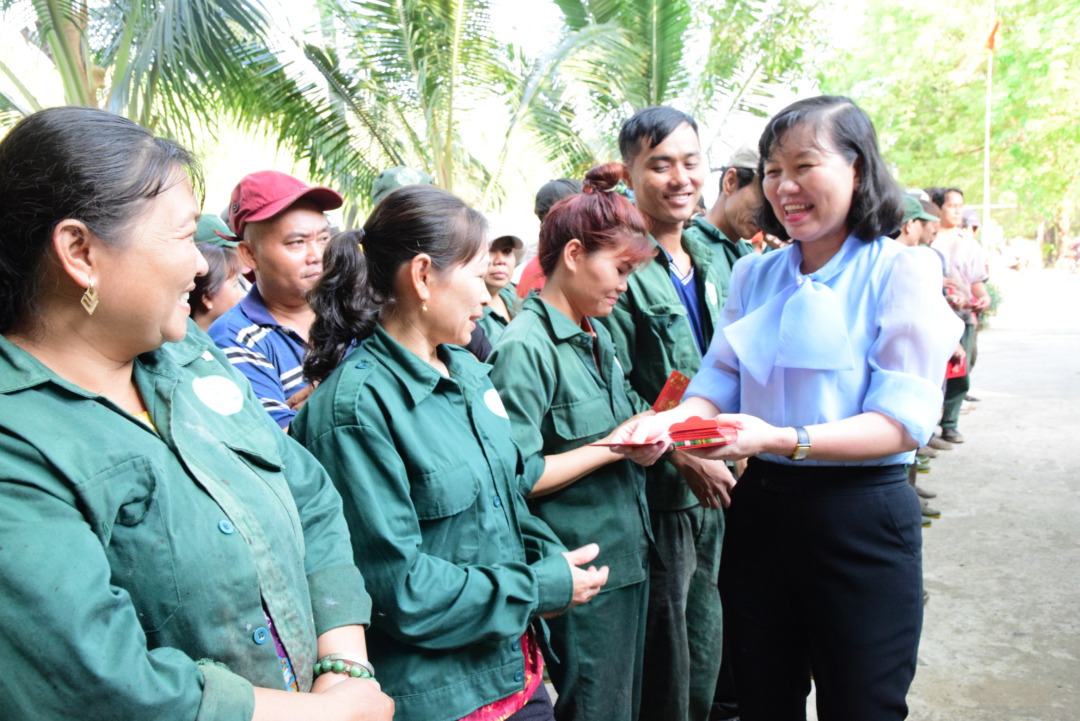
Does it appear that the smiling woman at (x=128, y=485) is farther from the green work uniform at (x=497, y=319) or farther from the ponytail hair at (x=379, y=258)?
the green work uniform at (x=497, y=319)

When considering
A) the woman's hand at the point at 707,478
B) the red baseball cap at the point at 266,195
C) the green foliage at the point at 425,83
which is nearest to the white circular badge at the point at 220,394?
the red baseball cap at the point at 266,195

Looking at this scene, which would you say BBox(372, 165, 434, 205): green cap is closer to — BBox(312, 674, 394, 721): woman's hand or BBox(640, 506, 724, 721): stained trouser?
BBox(640, 506, 724, 721): stained trouser

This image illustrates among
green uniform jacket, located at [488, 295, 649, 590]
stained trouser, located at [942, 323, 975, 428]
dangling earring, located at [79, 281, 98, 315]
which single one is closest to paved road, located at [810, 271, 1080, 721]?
stained trouser, located at [942, 323, 975, 428]

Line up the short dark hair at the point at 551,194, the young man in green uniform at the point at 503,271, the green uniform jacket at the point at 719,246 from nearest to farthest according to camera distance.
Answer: the green uniform jacket at the point at 719,246, the short dark hair at the point at 551,194, the young man in green uniform at the point at 503,271

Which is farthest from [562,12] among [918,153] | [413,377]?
[918,153]

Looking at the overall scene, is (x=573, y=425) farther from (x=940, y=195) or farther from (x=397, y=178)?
(x=940, y=195)

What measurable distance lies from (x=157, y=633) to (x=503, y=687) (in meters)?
0.81

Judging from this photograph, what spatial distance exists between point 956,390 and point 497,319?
183 inches

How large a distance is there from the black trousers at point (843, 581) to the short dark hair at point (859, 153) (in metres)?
0.59

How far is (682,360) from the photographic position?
113 inches

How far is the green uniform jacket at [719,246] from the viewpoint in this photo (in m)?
3.22

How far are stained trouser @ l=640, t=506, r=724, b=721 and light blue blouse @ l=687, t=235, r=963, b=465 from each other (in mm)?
724

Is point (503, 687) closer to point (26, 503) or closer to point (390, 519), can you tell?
point (390, 519)

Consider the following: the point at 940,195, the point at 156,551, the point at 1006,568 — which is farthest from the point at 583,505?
the point at 940,195
